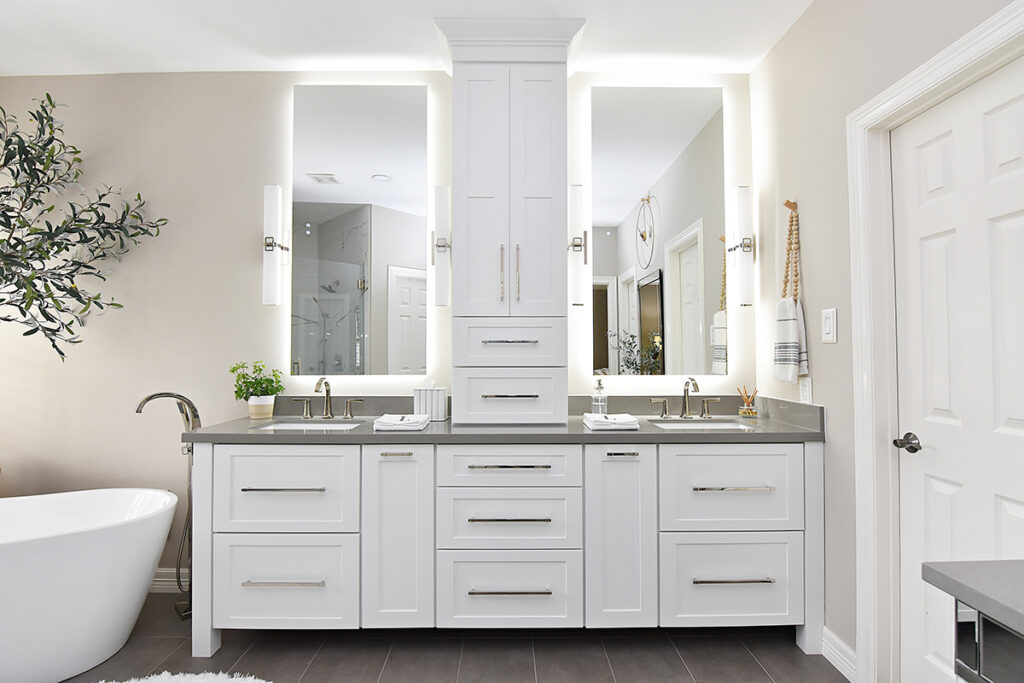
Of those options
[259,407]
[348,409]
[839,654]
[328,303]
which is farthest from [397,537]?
[839,654]

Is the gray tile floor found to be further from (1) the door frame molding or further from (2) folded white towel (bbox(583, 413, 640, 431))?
(2) folded white towel (bbox(583, 413, 640, 431))

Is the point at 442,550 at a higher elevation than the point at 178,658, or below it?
higher

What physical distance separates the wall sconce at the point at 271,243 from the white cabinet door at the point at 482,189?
0.91m

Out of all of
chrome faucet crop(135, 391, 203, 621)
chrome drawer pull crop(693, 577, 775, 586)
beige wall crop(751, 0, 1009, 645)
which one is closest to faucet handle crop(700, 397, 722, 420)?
beige wall crop(751, 0, 1009, 645)

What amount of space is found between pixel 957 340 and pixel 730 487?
0.90m

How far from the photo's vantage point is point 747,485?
219 centimetres

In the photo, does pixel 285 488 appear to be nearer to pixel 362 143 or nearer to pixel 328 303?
pixel 328 303

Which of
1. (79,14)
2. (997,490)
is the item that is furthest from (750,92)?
(79,14)

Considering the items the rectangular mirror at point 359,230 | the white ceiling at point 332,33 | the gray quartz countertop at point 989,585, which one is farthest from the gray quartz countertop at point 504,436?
the white ceiling at point 332,33

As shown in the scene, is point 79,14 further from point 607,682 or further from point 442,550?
point 607,682

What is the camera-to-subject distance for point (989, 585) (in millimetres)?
774

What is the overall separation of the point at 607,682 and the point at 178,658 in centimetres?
164

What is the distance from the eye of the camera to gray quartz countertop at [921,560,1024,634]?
709mm

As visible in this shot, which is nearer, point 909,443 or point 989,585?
point 989,585
